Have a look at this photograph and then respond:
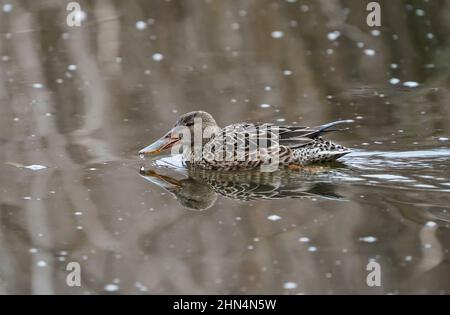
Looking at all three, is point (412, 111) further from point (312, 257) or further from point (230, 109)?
point (312, 257)

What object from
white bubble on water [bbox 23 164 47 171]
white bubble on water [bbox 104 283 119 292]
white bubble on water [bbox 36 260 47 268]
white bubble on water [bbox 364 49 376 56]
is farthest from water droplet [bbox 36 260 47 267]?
white bubble on water [bbox 364 49 376 56]

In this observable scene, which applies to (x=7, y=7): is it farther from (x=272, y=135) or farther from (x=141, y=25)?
(x=272, y=135)

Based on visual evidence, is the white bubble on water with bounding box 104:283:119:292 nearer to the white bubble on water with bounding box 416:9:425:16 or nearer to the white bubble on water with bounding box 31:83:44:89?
the white bubble on water with bounding box 31:83:44:89

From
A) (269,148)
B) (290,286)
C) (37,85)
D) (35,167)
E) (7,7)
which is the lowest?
(290,286)

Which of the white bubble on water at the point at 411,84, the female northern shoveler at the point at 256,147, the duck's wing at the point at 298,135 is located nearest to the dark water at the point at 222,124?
the white bubble on water at the point at 411,84

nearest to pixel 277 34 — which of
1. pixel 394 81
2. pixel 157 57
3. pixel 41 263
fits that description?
pixel 157 57

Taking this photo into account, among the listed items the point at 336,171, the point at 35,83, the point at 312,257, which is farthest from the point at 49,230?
the point at 35,83

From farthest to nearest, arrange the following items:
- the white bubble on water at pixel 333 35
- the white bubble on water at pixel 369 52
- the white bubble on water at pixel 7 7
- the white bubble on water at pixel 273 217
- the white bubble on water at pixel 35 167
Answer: the white bubble on water at pixel 7 7 → the white bubble on water at pixel 333 35 → the white bubble on water at pixel 369 52 → the white bubble on water at pixel 35 167 → the white bubble on water at pixel 273 217

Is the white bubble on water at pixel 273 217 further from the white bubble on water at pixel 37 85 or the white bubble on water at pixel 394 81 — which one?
the white bubble on water at pixel 37 85
